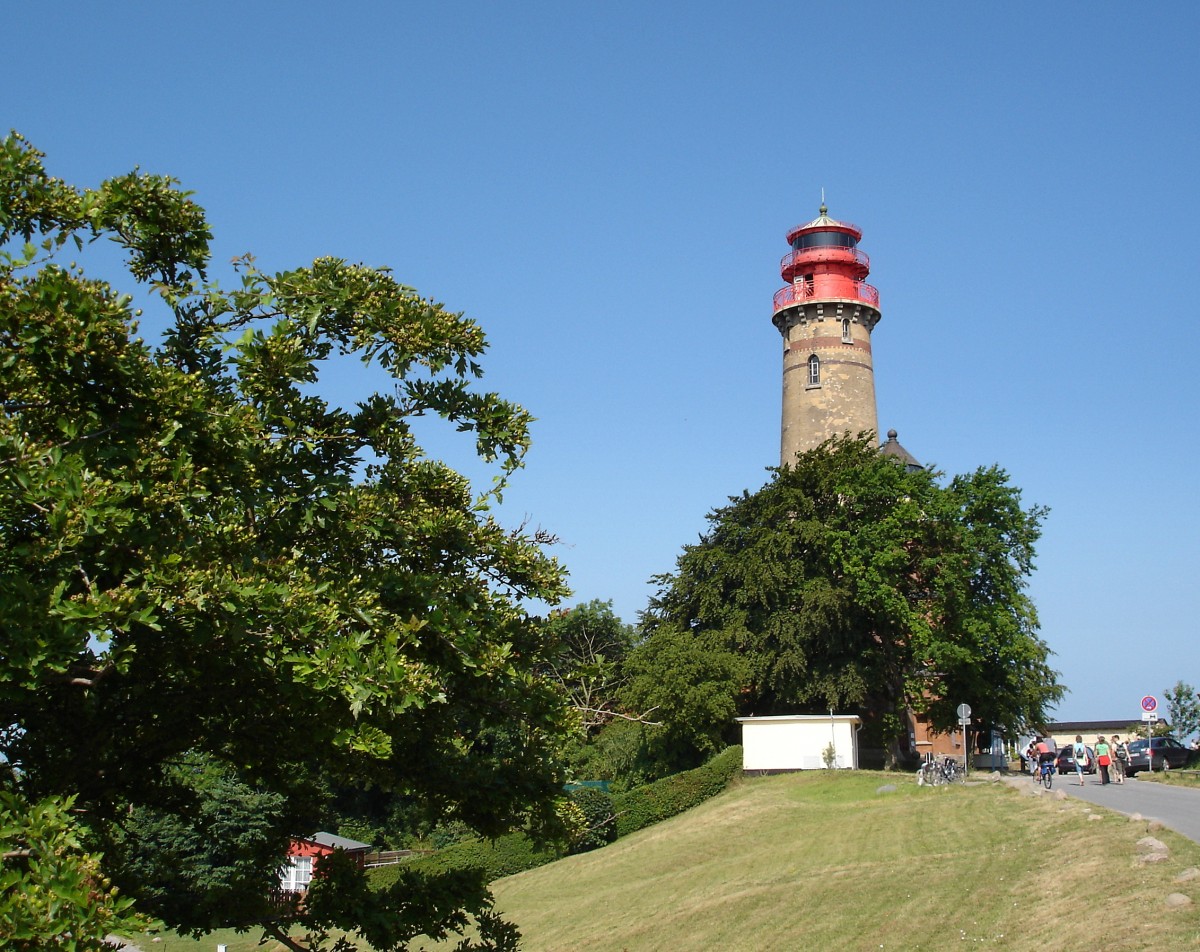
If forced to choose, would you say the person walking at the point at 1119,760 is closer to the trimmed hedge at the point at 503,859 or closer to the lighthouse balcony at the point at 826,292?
the trimmed hedge at the point at 503,859

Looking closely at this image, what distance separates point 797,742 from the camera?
38875mm

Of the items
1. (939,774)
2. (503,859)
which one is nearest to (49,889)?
(939,774)

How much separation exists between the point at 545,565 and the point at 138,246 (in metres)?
3.91

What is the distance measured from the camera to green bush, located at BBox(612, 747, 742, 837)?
39844 mm

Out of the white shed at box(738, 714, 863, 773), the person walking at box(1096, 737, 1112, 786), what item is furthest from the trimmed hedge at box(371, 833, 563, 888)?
the person walking at box(1096, 737, 1112, 786)

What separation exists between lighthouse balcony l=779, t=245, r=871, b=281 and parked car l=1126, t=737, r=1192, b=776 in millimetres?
22085

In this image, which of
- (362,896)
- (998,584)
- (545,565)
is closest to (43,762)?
(362,896)

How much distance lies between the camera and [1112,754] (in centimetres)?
3531

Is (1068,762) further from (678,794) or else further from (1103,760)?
(678,794)

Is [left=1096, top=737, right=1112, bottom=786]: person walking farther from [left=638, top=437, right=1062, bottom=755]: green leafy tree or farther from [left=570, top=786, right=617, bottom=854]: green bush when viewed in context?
[left=570, top=786, right=617, bottom=854]: green bush

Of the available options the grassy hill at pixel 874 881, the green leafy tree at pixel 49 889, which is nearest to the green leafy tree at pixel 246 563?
the green leafy tree at pixel 49 889

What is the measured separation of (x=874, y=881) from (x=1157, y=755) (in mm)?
23333

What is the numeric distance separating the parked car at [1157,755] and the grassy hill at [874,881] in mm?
9019

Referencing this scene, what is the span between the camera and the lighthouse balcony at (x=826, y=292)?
4953 centimetres
